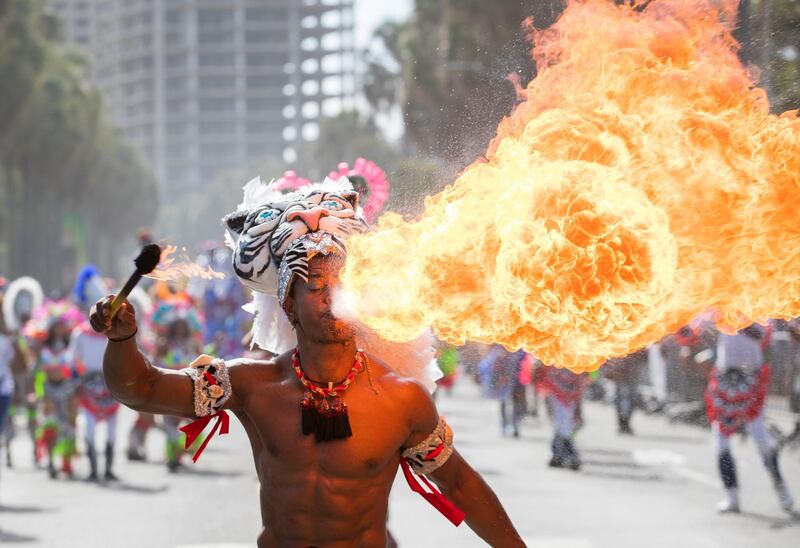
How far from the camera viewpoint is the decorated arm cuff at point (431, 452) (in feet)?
15.6

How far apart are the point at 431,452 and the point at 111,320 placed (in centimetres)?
121

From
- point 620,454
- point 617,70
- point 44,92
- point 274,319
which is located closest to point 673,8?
point 617,70

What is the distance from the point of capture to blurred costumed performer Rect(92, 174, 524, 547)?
4.57 m

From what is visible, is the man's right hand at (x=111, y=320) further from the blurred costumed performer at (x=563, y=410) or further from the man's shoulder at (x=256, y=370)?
the blurred costumed performer at (x=563, y=410)

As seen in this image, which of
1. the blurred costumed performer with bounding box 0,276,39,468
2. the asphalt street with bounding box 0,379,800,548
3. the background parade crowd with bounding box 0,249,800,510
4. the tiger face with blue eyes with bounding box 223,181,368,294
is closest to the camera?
the tiger face with blue eyes with bounding box 223,181,368,294

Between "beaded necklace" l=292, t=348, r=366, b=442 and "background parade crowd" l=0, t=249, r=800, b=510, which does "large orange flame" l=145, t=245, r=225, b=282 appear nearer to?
"beaded necklace" l=292, t=348, r=366, b=442

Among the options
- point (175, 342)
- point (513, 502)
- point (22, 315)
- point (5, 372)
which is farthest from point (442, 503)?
point (22, 315)

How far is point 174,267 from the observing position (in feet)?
14.7

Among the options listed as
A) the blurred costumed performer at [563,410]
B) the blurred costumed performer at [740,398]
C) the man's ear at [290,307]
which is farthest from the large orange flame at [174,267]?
the blurred costumed performer at [563,410]

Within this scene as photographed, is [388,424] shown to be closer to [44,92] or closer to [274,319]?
[274,319]

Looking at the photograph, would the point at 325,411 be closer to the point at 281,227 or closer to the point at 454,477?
the point at 454,477

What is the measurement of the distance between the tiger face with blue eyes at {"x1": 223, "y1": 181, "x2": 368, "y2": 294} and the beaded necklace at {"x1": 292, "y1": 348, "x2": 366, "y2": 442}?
1.63ft

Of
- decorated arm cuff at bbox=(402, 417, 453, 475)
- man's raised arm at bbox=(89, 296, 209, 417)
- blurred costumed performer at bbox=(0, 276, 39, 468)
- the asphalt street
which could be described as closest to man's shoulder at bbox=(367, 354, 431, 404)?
decorated arm cuff at bbox=(402, 417, 453, 475)

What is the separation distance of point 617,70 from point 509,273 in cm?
113
